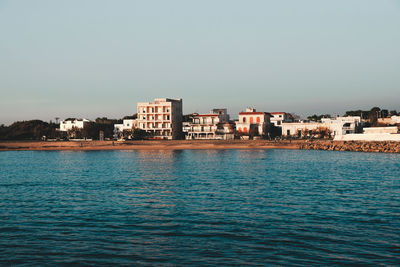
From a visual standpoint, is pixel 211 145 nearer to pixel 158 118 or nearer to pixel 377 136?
pixel 158 118

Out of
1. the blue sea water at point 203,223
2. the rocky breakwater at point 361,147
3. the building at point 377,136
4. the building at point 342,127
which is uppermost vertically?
the building at point 342,127

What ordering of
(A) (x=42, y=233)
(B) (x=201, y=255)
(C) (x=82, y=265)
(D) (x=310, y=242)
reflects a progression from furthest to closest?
(A) (x=42, y=233), (D) (x=310, y=242), (B) (x=201, y=255), (C) (x=82, y=265)

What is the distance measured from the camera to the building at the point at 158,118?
13188cm

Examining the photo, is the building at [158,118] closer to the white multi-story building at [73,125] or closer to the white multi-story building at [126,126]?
the white multi-story building at [126,126]

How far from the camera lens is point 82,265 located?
13.3 m

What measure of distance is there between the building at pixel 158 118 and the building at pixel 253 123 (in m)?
22.8

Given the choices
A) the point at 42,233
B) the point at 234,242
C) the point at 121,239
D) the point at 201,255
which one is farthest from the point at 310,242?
the point at 42,233

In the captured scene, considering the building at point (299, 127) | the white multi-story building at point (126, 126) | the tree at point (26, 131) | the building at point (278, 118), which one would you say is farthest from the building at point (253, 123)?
the tree at point (26, 131)

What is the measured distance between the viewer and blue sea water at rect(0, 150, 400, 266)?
14.1 m

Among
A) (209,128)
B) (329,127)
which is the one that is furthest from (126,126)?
(329,127)

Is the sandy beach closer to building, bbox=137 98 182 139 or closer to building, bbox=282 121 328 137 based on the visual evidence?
building, bbox=282 121 328 137

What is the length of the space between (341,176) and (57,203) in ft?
85.7

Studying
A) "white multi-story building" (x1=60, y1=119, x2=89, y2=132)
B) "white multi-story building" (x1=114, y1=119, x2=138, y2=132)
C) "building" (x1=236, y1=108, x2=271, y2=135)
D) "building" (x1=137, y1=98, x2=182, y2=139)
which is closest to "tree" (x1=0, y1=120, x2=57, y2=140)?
"white multi-story building" (x1=60, y1=119, x2=89, y2=132)

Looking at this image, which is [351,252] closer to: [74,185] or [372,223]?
[372,223]
